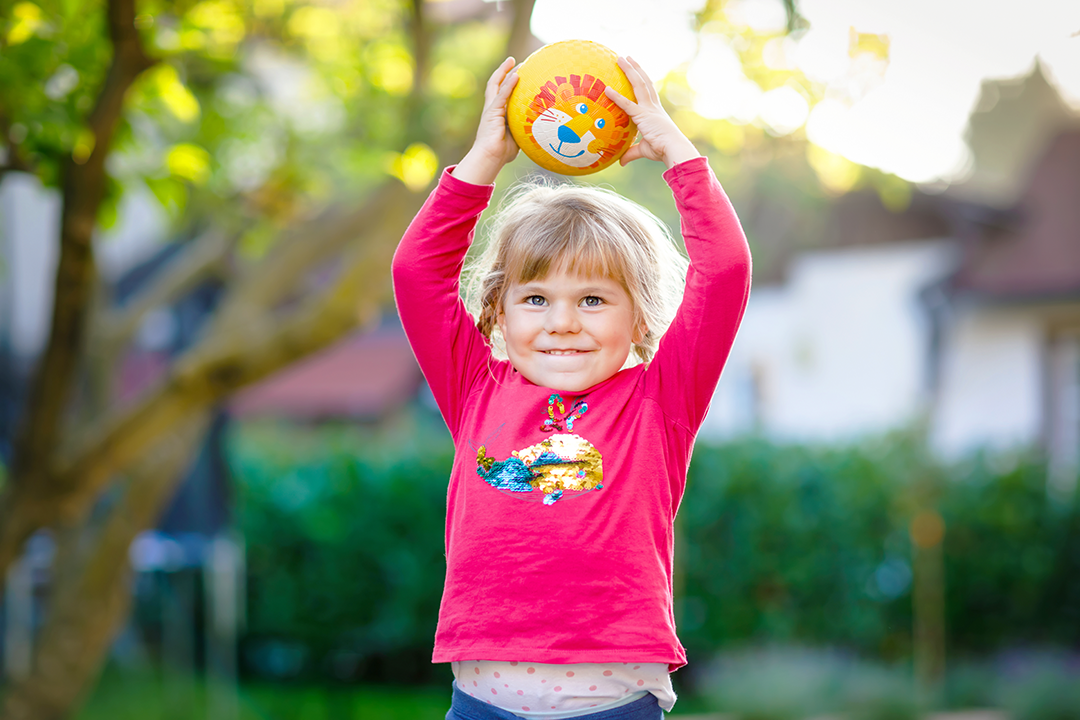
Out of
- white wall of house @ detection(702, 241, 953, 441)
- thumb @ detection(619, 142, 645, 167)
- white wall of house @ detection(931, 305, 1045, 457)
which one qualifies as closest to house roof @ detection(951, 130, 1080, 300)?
white wall of house @ detection(931, 305, 1045, 457)

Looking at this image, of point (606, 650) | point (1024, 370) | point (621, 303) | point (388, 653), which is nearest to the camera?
point (606, 650)

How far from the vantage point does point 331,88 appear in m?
6.11

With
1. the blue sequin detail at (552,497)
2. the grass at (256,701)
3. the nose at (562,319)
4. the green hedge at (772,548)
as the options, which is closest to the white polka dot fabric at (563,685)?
the blue sequin detail at (552,497)

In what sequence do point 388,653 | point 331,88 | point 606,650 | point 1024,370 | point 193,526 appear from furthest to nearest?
point 1024,370 < point 193,526 < point 388,653 < point 331,88 < point 606,650

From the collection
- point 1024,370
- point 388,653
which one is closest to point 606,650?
point 388,653

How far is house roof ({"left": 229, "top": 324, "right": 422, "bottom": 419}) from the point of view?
13.9 meters


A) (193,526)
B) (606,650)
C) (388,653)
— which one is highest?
(606,650)

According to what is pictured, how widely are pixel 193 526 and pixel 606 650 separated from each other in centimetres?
869

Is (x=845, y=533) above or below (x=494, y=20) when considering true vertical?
below

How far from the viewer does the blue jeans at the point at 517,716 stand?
1762 mm

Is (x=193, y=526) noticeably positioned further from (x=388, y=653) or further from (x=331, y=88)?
(x=331, y=88)

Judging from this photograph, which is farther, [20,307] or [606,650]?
[20,307]

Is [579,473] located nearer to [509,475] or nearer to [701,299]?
[509,475]

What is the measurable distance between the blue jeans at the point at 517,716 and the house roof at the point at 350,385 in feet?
39.0
